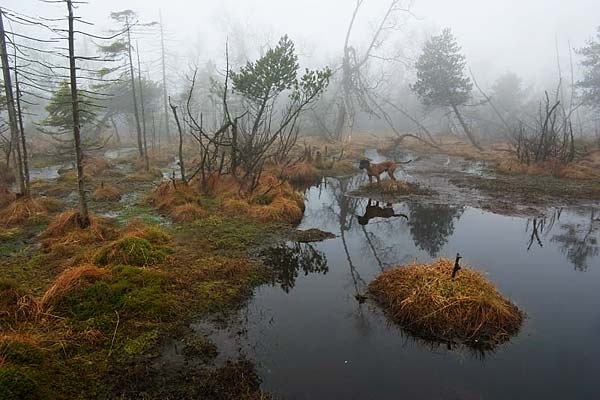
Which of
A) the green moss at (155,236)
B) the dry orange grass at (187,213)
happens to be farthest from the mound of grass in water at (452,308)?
the dry orange grass at (187,213)

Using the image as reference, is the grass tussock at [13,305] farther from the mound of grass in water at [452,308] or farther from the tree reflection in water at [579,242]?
the tree reflection in water at [579,242]

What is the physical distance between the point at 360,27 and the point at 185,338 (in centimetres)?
12527

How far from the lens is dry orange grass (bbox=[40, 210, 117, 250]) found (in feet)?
27.7

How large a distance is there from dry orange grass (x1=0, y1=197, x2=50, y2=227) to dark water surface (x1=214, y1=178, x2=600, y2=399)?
6793mm

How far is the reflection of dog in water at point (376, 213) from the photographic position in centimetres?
1173

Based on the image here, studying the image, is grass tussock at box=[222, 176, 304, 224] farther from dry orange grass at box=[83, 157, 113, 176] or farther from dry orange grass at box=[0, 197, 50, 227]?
dry orange grass at box=[83, 157, 113, 176]

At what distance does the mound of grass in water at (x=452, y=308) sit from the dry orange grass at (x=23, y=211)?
9.27 meters

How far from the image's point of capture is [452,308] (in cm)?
586

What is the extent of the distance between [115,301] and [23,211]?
6.66m

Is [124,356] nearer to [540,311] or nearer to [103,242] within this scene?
[103,242]

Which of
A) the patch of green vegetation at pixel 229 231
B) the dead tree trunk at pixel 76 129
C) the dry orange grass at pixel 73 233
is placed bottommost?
the patch of green vegetation at pixel 229 231

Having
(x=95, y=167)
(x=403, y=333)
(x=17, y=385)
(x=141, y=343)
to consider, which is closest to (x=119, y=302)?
(x=141, y=343)

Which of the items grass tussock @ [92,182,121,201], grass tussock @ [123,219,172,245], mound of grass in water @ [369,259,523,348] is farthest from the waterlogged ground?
grass tussock @ [92,182,121,201]

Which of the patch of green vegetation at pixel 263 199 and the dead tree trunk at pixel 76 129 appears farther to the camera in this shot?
the patch of green vegetation at pixel 263 199
